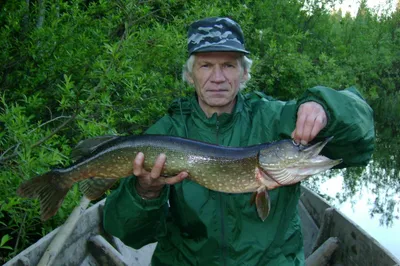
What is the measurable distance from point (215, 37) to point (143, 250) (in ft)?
7.18

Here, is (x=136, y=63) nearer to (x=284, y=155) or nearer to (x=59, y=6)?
(x=59, y=6)

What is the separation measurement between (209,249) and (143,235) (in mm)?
366

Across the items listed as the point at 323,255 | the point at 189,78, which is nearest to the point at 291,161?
the point at 189,78

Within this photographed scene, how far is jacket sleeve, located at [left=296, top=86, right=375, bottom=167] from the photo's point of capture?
200cm

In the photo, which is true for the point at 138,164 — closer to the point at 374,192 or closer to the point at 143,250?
the point at 143,250

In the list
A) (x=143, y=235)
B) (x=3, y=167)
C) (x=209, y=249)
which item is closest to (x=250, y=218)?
(x=209, y=249)

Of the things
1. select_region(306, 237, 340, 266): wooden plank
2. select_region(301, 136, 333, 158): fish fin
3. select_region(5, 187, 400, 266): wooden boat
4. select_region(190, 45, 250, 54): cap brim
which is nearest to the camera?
select_region(301, 136, 333, 158): fish fin

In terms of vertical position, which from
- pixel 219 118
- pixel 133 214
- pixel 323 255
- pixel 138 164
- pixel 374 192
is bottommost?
pixel 374 192

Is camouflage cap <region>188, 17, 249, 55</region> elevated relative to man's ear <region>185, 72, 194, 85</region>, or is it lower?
elevated

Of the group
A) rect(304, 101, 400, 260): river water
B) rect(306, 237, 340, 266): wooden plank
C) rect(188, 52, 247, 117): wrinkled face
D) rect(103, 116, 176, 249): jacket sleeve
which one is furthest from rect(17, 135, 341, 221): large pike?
rect(304, 101, 400, 260): river water

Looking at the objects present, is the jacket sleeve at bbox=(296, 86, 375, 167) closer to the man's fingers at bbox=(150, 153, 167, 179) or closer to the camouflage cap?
the camouflage cap

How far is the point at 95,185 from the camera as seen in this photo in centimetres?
227

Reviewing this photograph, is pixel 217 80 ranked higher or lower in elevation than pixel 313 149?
higher

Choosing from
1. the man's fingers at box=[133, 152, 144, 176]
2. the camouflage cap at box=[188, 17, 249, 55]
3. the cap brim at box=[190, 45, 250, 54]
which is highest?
the camouflage cap at box=[188, 17, 249, 55]
